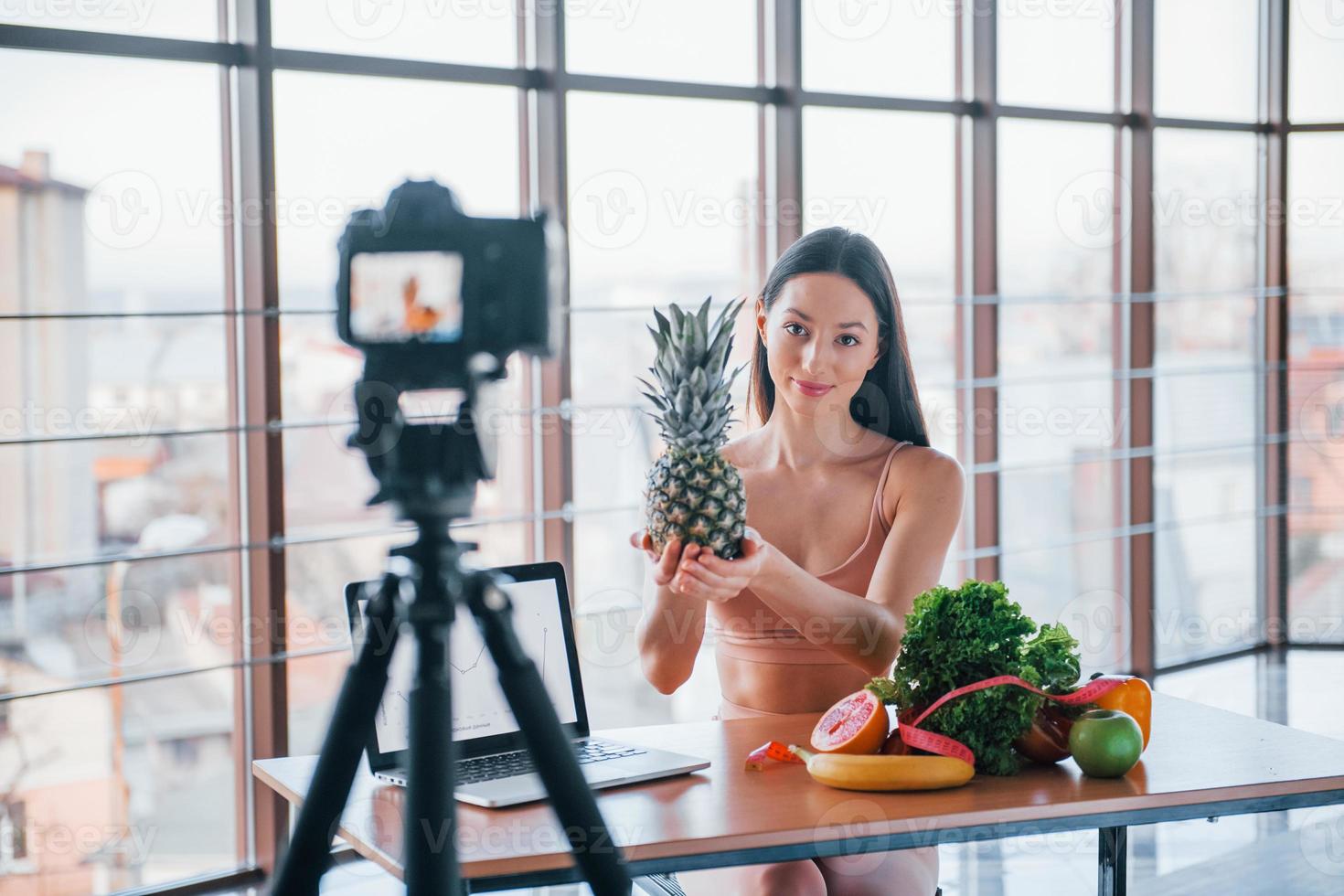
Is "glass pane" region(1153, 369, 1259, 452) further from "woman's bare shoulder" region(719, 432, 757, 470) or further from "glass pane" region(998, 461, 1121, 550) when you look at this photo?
"woman's bare shoulder" region(719, 432, 757, 470)

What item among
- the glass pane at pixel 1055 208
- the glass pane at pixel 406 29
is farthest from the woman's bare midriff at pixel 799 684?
the glass pane at pixel 1055 208

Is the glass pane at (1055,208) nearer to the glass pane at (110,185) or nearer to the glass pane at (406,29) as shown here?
the glass pane at (406,29)

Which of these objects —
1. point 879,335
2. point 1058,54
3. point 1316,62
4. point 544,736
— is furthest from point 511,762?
point 1316,62

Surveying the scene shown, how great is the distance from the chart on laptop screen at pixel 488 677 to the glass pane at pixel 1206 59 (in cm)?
443

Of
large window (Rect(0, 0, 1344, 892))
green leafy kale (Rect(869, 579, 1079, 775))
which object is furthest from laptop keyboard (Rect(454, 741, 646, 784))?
large window (Rect(0, 0, 1344, 892))

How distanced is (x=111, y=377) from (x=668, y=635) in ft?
6.29

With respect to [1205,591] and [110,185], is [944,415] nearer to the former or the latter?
[1205,591]

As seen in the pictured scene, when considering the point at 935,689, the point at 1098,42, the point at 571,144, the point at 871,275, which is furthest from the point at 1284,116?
the point at 935,689

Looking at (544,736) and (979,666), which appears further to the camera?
(979,666)

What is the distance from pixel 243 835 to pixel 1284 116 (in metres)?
5.09

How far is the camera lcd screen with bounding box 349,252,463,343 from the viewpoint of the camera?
1.15m

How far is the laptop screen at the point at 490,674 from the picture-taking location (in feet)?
5.82

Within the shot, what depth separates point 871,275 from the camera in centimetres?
227

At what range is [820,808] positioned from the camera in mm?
1607
